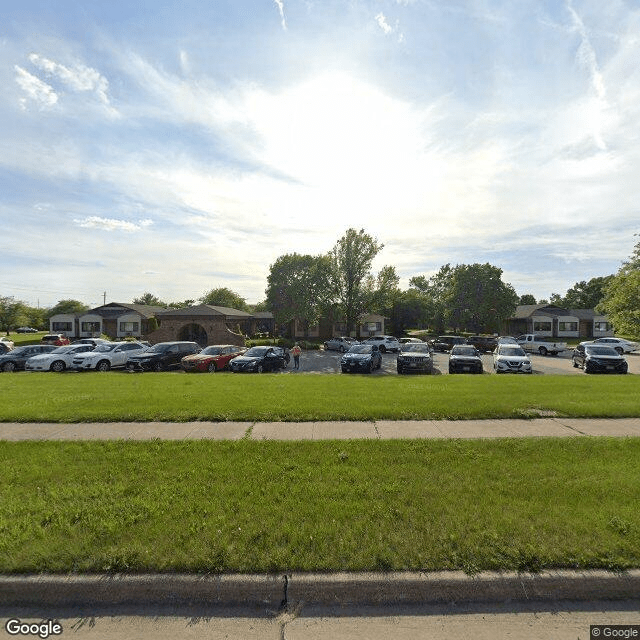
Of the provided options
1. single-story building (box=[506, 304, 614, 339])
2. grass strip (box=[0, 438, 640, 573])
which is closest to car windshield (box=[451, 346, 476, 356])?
grass strip (box=[0, 438, 640, 573])

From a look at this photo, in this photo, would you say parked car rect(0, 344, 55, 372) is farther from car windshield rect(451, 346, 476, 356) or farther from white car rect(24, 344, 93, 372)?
car windshield rect(451, 346, 476, 356)

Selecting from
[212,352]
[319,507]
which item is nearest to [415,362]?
[212,352]

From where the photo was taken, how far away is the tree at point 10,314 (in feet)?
→ 218

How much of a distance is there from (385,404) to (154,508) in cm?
620

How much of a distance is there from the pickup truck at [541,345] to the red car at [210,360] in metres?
26.1

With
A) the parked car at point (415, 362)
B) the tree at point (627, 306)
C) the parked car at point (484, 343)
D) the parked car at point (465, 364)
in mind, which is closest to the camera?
the parked car at point (415, 362)

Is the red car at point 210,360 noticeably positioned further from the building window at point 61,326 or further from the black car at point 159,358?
the building window at point 61,326

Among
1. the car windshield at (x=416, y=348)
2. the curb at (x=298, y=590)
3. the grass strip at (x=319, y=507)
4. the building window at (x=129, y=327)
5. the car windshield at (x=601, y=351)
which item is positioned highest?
the building window at (x=129, y=327)

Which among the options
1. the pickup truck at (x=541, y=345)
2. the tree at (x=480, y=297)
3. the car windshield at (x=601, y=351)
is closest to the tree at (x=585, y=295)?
the tree at (x=480, y=297)

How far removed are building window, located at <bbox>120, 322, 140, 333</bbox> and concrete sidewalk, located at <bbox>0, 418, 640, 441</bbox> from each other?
175 ft

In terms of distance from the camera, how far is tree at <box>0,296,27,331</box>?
66438 millimetres

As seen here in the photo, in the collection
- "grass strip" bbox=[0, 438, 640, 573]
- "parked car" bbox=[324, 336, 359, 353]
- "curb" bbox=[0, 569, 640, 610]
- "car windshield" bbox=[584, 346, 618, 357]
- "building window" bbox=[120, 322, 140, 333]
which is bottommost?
"parked car" bbox=[324, 336, 359, 353]

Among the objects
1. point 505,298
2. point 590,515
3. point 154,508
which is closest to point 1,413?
point 154,508

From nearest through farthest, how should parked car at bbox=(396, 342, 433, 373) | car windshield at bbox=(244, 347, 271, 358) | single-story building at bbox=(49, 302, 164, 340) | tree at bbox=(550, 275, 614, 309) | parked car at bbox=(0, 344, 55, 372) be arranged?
parked car at bbox=(396, 342, 433, 373) < parked car at bbox=(0, 344, 55, 372) < car windshield at bbox=(244, 347, 271, 358) < single-story building at bbox=(49, 302, 164, 340) < tree at bbox=(550, 275, 614, 309)
